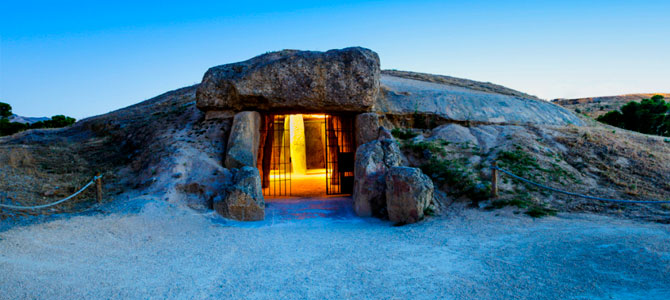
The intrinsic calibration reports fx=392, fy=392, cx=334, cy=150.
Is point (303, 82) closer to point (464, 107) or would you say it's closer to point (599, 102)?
point (464, 107)

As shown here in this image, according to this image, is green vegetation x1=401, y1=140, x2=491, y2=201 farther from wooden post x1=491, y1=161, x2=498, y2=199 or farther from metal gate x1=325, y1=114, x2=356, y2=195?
metal gate x1=325, y1=114, x2=356, y2=195

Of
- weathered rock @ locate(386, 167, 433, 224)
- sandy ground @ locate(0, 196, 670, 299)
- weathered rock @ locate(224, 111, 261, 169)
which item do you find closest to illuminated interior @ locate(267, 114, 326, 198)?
weathered rock @ locate(224, 111, 261, 169)

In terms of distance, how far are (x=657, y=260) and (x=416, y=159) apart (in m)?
6.64

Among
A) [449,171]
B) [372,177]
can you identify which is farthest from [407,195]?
[449,171]

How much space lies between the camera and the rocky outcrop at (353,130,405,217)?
28.8ft

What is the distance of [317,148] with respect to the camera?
22.2 metres

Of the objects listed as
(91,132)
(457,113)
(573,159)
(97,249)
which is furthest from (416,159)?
(91,132)

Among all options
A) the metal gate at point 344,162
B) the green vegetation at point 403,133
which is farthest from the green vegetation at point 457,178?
the metal gate at point 344,162

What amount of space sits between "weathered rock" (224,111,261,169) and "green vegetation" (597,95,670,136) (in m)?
15.3

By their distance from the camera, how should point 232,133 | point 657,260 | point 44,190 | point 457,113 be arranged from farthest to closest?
point 457,113, point 232,133, point 44,190, point 657,260

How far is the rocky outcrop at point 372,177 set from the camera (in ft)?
28.8

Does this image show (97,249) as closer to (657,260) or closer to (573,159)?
(657,260)

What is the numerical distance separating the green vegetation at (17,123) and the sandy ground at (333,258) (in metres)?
18.4

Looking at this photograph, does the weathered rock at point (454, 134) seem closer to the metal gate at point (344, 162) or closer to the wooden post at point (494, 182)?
the metal gate at point (344, 162)
